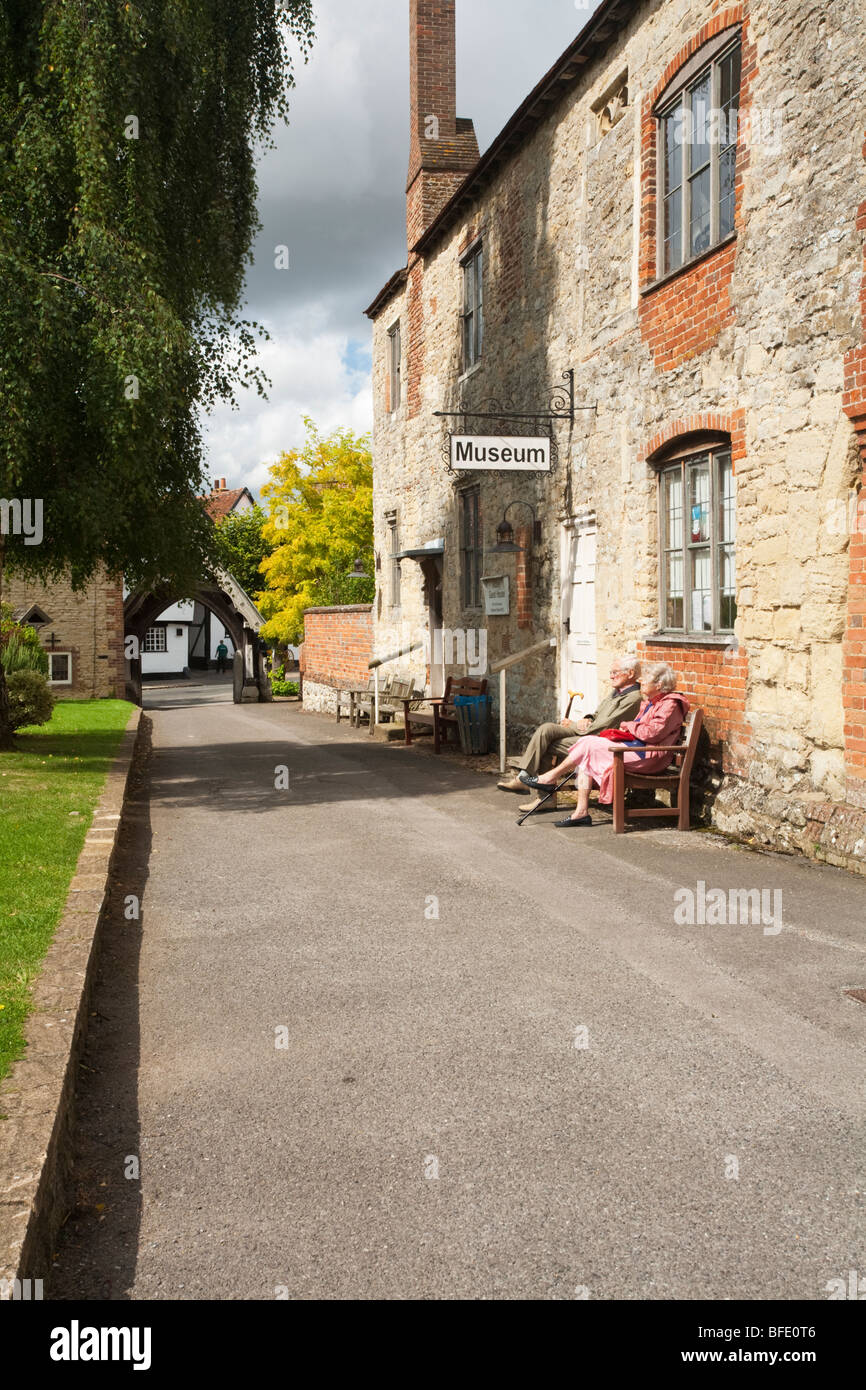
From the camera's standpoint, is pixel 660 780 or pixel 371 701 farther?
pixel 371 701

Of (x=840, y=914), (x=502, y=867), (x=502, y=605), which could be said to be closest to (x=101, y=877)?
(x=502, y=867)

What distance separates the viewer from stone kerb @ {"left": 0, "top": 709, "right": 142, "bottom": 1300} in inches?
110

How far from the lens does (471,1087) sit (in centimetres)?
403

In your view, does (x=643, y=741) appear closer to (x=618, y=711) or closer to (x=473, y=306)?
(x=618, y=711)

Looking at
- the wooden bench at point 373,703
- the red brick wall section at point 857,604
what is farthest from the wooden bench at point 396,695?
the red brick wall section at point 857,604

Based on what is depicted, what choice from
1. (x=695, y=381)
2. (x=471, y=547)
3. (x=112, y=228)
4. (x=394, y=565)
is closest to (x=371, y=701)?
(x=394, y=565)

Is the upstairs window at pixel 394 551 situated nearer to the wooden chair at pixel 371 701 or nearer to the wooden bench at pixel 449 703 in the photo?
the wooden chair at pixel 371 701

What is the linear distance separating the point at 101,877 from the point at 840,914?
14.1 ft

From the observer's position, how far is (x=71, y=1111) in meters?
3.77

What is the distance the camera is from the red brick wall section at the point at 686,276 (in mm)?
9070

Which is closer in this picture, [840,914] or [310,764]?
[840,914]

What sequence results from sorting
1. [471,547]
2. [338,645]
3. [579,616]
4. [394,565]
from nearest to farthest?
[579,616] < [471,547] < [394,565] < [338,645]

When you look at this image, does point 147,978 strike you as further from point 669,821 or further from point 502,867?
point 669,821

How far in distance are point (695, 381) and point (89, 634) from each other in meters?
28.6
